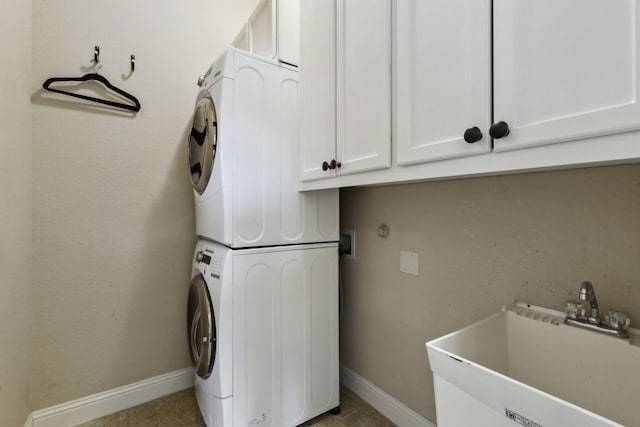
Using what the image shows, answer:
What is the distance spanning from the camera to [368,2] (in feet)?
3.67

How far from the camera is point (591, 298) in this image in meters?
0.88

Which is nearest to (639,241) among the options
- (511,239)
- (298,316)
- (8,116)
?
(511,239)

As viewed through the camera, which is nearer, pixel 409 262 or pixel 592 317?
pixel 592 317

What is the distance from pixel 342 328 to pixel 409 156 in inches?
59.0

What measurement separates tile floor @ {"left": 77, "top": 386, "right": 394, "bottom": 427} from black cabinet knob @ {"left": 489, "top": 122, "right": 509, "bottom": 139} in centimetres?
169

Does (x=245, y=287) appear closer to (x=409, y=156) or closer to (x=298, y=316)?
(x=298, y=316)

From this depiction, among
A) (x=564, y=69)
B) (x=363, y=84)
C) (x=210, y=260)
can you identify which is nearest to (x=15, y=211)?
(x=210, y=260)

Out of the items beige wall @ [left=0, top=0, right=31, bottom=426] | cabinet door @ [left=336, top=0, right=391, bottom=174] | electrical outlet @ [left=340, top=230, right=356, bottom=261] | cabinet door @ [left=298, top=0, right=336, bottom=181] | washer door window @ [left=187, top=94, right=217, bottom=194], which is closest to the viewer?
cabinet door @ [left=336, top=0, right=391, bottom=174]

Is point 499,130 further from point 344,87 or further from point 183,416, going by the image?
point 183,416

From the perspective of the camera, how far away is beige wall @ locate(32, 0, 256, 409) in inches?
64.2

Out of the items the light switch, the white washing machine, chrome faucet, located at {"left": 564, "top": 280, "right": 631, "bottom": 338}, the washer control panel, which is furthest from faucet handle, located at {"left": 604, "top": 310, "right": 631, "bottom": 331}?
the washer control panel

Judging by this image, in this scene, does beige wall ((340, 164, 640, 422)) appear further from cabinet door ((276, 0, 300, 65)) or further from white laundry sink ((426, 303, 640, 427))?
cabinet door ((276, 0, 300, 65))

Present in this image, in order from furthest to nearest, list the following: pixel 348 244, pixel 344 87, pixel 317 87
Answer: pixel 348 244 < pixel 317 87 < pixel 344 87

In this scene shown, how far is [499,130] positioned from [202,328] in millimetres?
1523
